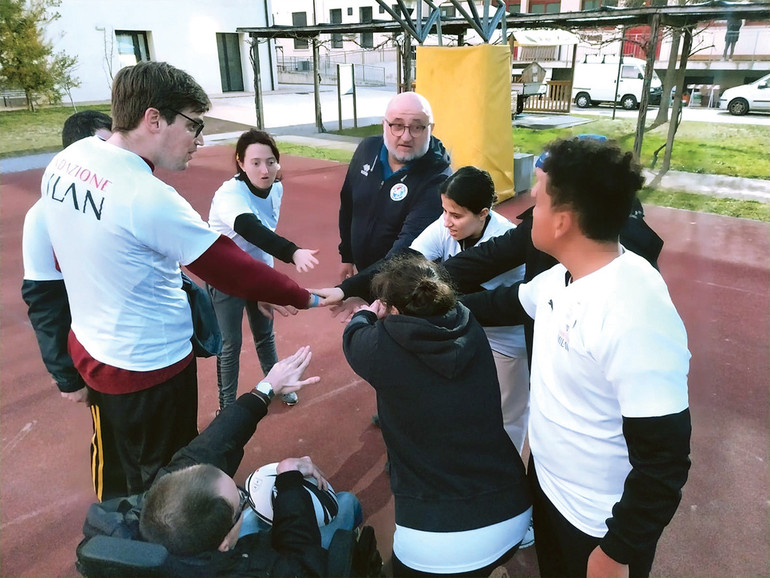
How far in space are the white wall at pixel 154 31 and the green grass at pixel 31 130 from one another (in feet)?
12.1

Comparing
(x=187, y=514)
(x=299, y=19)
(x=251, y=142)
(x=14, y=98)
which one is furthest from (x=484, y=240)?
(x=299, y=19)

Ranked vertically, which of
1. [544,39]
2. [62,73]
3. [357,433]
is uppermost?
[544,39]

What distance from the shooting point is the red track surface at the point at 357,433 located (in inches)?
106

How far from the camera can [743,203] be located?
29.3 feet

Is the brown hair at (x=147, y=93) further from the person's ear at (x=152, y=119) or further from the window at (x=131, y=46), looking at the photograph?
the window at (x=131, y=46)

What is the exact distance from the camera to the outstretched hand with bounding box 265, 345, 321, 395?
2098mm

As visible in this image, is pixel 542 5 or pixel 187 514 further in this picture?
pixel 542 5

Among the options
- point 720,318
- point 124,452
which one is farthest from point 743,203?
point 124,452

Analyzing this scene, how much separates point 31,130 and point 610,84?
72.9 ft

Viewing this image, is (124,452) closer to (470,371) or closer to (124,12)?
(470,371)

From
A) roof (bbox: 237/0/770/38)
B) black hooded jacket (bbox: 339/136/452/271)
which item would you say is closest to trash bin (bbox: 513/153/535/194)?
roof (bbox: 237/0/770/38)

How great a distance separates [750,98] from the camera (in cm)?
1998

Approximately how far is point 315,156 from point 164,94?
11525 millimetres

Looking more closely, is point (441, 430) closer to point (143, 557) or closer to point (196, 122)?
point (143, 557)
